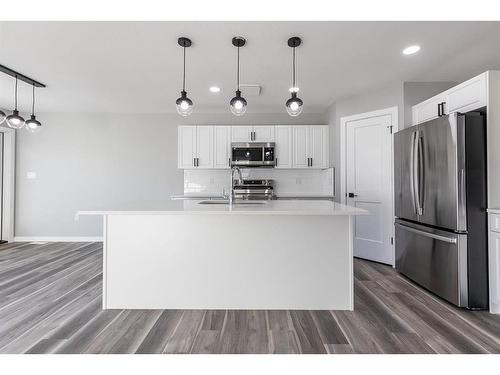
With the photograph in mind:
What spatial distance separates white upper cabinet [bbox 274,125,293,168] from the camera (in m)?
4.67

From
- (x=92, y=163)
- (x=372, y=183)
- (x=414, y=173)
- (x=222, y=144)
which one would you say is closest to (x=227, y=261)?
(x=414, y=173)

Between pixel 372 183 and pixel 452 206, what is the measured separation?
4.63 ft

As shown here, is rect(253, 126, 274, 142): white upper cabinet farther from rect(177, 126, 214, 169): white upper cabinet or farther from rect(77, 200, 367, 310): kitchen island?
rect(77, 200, 367, 310): kitchen island

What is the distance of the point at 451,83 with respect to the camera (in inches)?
135

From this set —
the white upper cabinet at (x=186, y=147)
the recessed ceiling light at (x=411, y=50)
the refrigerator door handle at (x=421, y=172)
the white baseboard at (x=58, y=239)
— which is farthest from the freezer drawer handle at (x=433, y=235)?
the white baseboard at (x=58, y=239)

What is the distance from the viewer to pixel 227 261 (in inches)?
89.7

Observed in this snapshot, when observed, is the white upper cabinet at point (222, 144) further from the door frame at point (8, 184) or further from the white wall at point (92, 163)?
the door frame at point (8, 184)

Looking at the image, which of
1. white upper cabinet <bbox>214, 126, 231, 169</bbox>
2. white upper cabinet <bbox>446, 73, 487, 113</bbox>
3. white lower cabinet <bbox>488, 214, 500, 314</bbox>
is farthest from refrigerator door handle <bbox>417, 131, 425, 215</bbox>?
white upper cabinet <bbox>214, 126, 231, 169</bbox>

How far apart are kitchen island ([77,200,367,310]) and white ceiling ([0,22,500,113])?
1.53 meters

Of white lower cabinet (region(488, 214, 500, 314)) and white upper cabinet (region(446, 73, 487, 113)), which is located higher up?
white upper cabinet (region(446, 73, 487, 113))

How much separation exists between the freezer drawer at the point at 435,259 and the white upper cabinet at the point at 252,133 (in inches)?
97.0
